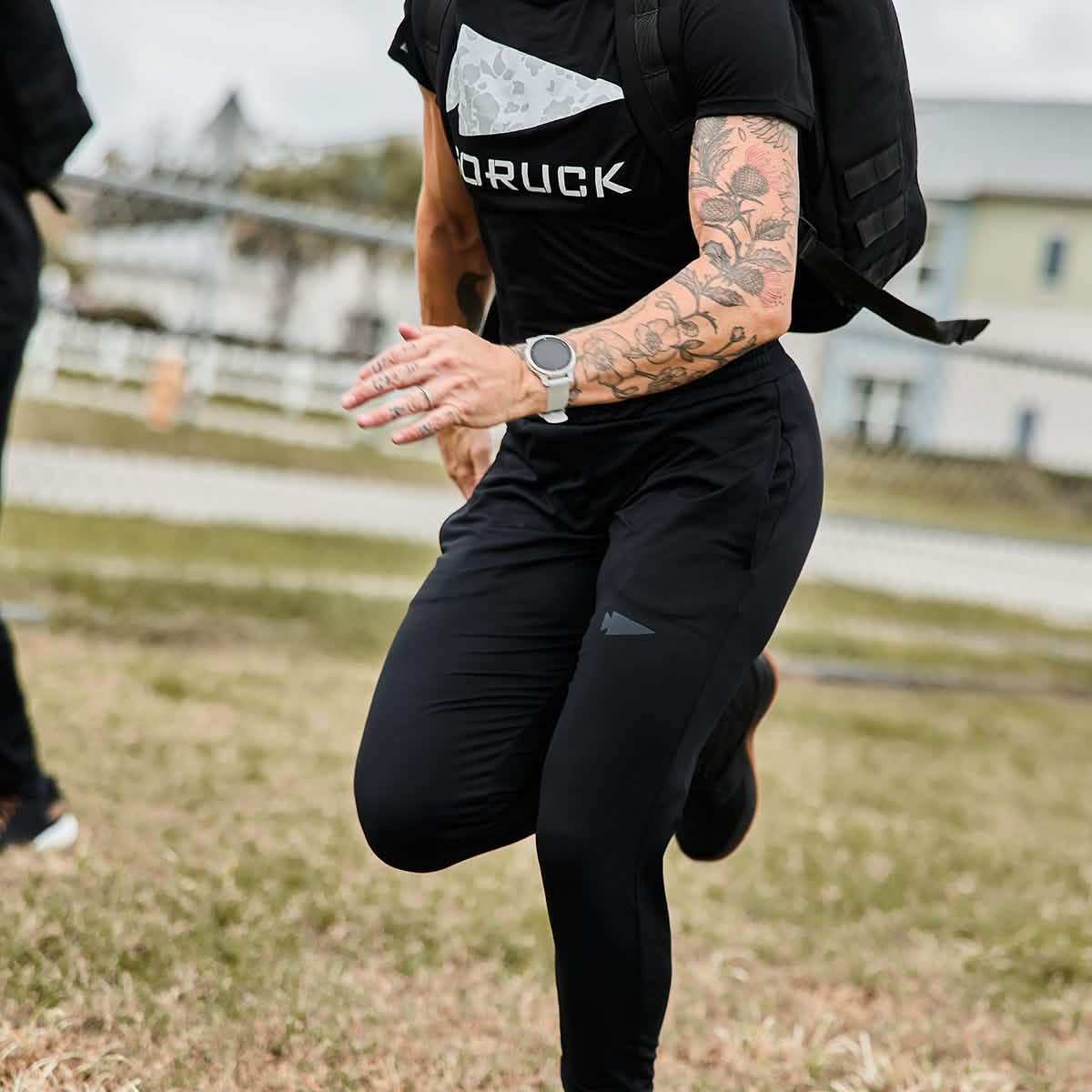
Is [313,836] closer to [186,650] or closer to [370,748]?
[370,748]

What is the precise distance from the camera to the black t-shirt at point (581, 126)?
84.8 inches

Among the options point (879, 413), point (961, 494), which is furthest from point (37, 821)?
point (961, 494)

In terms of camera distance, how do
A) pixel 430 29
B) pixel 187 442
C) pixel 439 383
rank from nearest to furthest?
pixel 439 383 → pixel 430 29 → pixel 187 442

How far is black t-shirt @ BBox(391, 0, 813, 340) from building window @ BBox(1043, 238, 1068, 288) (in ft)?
103

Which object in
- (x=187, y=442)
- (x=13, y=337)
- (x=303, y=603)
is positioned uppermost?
(x=13, y=337)

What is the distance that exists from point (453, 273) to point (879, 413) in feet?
21.0

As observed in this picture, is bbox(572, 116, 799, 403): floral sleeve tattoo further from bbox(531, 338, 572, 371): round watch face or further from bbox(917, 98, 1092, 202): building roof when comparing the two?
bbox(917, 98, 1092, 202): building roof

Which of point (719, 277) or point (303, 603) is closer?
point (719, 277)

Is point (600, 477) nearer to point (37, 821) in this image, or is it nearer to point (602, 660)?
point (602, 660)

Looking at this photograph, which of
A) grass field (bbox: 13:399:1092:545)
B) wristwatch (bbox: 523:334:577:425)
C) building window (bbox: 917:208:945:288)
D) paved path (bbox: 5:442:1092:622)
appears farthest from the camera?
building window (bbox: 917:208:945:288)

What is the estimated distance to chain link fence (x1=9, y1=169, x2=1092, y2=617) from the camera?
28.2 feet

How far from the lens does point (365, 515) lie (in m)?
11.6

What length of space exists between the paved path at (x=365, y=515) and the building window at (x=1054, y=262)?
69.0 feet

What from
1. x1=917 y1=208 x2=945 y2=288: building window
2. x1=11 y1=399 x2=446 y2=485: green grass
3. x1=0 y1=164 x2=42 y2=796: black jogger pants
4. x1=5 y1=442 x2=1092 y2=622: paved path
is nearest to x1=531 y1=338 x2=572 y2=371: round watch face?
x1=0 y1=164 x2=42 y2=796: black jogger pants
